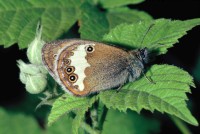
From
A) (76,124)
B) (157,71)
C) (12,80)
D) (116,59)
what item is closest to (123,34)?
(116,59)

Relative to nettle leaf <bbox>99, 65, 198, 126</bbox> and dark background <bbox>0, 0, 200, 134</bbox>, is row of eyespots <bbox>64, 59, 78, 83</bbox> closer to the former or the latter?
nettle leaf <bbox>99, 65, 198, 126</bbox>

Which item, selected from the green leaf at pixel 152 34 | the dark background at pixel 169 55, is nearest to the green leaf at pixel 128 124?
the dark background at pixel 169 55

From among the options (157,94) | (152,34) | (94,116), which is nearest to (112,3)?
(152,34)

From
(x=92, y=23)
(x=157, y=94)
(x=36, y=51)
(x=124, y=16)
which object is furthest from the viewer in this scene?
(x=124, y=16)

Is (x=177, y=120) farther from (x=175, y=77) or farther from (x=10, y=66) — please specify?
(x=10, y=66)

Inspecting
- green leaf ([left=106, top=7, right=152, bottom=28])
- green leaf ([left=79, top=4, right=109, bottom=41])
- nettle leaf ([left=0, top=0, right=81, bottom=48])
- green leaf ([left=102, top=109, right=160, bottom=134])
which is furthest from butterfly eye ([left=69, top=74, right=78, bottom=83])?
green leaf ([left=102, top=109, right=160, bottom=134])

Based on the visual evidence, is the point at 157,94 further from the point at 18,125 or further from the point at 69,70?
the point at 18,125
